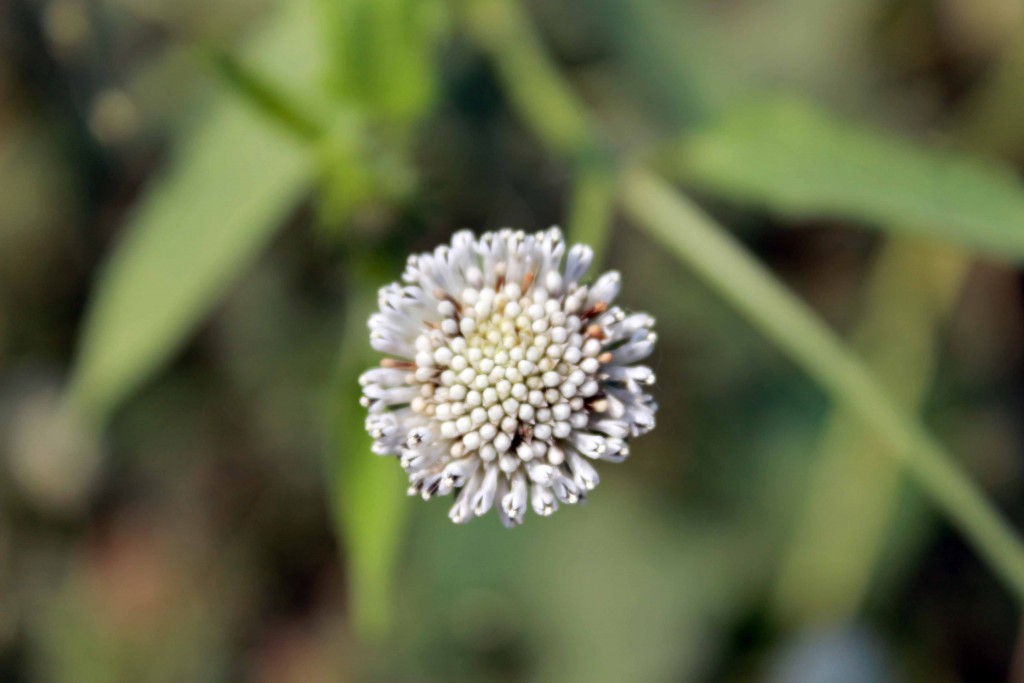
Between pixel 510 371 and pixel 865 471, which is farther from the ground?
pixel 865 471

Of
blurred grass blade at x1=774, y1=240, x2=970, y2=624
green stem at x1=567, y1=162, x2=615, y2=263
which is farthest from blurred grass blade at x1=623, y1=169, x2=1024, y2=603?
blurred grass blade at x1=774, y1=240, x2=970, y2=624

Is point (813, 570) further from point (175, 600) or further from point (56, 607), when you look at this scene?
point (56, 607)

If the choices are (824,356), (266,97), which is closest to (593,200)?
(824,356)

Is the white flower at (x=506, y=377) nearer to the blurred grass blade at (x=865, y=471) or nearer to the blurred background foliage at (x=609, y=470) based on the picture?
the blurred background foliage at (x=609, y=470)

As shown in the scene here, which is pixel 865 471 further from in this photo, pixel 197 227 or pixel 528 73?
pixel 197 227

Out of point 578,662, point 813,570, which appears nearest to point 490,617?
point 578,662

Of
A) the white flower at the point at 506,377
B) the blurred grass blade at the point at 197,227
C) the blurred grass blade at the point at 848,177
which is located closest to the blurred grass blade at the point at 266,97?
the blurred grass blade at the point at 197,227
